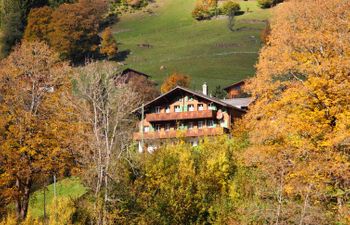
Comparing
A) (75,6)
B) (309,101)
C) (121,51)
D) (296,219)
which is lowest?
(121,51)

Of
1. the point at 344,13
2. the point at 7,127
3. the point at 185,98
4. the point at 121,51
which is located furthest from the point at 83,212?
the point at 121,51

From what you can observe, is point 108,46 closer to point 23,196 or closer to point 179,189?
point 179,189

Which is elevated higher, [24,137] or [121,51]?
[24,137]

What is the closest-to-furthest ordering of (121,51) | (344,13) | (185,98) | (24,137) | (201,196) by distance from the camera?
(344,13) → (24,137) → (201,196) → (185,98) → (121,51)

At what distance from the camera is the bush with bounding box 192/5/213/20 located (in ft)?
510

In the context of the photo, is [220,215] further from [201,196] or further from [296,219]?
[296,219]

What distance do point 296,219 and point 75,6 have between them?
11972 centimetres

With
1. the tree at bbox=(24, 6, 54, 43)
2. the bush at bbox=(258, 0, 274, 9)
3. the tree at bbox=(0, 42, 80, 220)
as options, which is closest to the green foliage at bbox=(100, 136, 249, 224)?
the tree at bbox=(0, 42, 80, 220)

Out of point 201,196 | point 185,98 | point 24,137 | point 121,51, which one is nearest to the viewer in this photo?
point 24,137

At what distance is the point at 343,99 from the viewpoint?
2795cm

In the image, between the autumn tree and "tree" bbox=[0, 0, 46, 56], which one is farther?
"tree" bbox=[0, 0, 46, 56]

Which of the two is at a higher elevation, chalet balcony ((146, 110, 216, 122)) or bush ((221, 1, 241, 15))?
chalet balcony ((146, 110, 216, 122))

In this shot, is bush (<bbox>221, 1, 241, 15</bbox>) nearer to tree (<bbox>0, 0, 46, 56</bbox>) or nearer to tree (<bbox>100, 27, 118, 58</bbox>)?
tree (<bbox>100, 27, 118, 58</bbox>)

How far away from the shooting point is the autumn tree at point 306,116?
2755 cm
